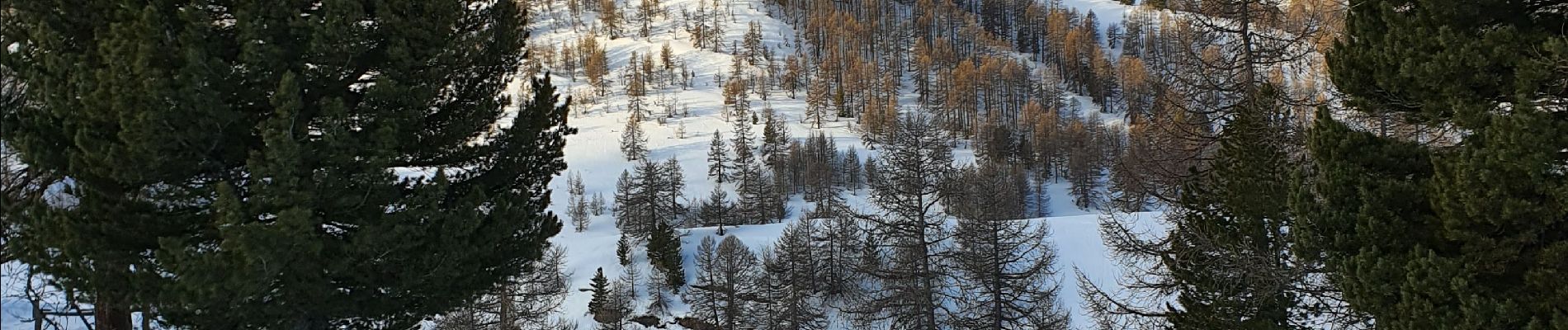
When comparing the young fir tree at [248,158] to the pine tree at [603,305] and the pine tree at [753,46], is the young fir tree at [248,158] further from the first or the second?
the pine tree at [753,46]

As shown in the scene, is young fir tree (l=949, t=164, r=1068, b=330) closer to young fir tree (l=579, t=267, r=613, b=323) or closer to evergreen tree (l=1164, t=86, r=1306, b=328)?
evergreen tree (l=1164, t=86, r=1306, b=328)

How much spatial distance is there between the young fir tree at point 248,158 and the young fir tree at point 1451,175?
19.0 feet

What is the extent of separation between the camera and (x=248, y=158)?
5.07 m

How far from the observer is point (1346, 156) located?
5.18 m

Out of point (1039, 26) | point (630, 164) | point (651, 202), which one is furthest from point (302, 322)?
point (1039, 26)

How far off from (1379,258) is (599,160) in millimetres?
63275

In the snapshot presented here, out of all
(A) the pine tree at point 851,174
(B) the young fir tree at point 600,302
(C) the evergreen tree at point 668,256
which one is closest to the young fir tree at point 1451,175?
(B) the young fir tree at point 600,302

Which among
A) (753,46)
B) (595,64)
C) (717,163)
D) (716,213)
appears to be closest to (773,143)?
(717,163)

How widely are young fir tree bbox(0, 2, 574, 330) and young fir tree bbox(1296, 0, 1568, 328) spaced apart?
5780 mm

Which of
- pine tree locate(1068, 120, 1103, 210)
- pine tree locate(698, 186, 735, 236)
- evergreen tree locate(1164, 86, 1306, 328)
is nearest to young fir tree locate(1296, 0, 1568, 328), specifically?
evergreen tree locate(1164, 86, 1306, 328)

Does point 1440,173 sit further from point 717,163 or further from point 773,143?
point 773,143

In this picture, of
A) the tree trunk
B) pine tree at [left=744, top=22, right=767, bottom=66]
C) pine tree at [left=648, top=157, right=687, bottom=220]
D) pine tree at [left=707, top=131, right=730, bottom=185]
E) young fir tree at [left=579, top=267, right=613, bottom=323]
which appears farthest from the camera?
pine tree at [left=744, top=22, right=767, bottom=66]

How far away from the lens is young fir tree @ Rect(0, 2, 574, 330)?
483 cm

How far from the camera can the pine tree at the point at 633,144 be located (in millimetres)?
65562
